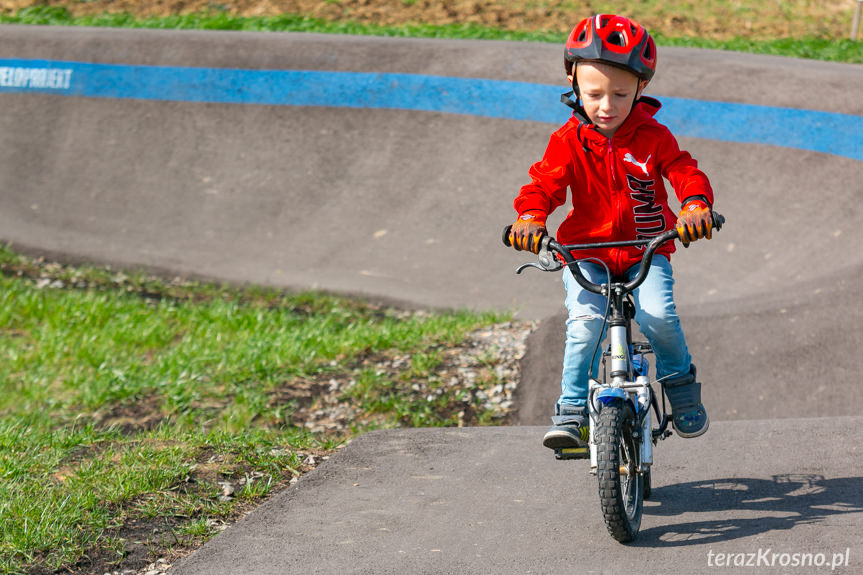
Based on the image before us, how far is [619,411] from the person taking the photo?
137 inches

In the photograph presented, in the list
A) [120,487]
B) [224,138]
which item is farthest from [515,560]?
[224,138]

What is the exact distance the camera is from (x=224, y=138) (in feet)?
39.6

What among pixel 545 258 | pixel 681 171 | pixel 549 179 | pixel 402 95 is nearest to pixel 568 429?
pixel 545 258

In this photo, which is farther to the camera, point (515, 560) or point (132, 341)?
point (132, 341)

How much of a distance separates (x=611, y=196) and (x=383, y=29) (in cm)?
1164

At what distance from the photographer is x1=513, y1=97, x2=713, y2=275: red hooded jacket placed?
376cm

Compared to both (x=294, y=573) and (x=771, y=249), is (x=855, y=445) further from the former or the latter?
(x=771, y=249)

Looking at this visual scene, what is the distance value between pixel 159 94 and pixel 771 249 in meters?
8.39

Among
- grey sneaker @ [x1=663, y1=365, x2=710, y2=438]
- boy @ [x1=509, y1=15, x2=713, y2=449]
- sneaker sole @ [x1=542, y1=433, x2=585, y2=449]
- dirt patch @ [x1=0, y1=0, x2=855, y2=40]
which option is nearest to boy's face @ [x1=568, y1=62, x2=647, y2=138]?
boy @ [x1=509, y1=15, x2=713, y2=449]

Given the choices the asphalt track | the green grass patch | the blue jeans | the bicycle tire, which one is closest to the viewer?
the bicycle tire

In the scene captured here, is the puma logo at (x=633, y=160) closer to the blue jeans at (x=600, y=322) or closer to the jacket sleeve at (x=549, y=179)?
the jacket sleeve at (x=549, y=179)

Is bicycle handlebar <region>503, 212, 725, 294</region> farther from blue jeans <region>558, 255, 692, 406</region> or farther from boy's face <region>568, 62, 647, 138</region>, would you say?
boy's face <region>568, 62, 647, 138</region>

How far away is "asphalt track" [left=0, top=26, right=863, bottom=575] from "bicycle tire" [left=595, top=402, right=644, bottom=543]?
0.40 ft

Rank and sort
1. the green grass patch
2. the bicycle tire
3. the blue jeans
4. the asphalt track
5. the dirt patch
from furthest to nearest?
the dirt patch
the green grass patch
the asphalt track
the blue jeans
the bicycle tire
